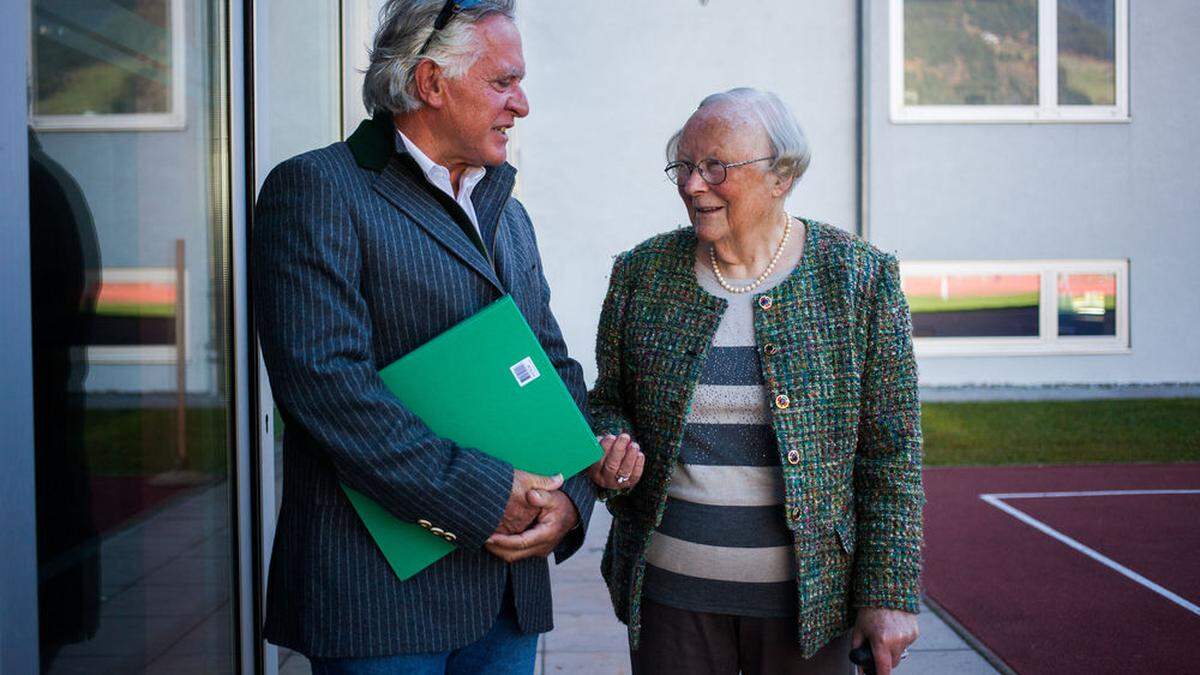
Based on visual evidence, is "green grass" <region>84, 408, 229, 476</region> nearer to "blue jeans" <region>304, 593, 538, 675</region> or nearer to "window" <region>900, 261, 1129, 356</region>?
"blue jeans" <region>304, 593, 538, 675</region>

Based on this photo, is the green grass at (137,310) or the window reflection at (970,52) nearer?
the green grass at (137,310)

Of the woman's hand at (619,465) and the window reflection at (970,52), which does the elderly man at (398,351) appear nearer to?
the woman's hand at (619,465)

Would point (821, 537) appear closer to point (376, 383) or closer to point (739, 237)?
point (739, 237)

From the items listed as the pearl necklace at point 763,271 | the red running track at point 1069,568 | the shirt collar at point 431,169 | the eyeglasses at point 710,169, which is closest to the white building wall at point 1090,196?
the red running track at point 1069,568

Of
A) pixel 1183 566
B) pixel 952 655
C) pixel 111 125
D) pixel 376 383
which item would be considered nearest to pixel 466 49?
pixel 376 383

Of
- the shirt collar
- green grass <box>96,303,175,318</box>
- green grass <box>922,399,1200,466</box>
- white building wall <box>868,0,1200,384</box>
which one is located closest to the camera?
the shirt collar

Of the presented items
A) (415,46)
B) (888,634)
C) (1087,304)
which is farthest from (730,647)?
(1087,304)

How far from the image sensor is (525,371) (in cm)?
183

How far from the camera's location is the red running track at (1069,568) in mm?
4602

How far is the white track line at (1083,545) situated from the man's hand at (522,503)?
4468mm

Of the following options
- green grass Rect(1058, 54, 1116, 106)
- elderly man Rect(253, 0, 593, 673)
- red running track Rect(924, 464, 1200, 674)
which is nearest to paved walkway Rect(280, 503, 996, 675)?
red running track Rect(924, 464, 1200, 674)

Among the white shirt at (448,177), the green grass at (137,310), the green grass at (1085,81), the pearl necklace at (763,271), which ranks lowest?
the green grass at (137,310)

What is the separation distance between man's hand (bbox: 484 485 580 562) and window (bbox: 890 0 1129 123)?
37.8ft

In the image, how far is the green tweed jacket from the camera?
6.81 feet
